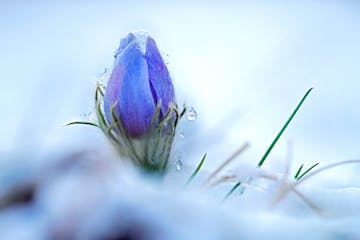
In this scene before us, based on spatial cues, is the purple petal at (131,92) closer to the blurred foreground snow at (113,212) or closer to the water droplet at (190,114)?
the water droplet at (190,114)

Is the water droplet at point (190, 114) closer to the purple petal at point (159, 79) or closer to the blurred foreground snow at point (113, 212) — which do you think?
the purple petal at point (159, 79)

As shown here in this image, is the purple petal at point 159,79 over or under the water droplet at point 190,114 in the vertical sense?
over

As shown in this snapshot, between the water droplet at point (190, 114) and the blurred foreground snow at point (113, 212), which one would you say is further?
the water droplet at point (190, 114)

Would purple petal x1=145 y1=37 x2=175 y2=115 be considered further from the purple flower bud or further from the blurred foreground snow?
the blurred foreground snow

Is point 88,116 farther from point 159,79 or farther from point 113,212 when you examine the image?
point 113,212

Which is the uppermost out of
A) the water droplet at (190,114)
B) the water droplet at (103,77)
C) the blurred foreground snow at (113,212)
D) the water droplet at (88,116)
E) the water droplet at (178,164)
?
the blurred foreground snow at (113,212)

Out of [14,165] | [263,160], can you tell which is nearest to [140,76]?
[263,160]

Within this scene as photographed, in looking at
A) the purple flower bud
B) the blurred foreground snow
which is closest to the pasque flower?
the purple flower bud

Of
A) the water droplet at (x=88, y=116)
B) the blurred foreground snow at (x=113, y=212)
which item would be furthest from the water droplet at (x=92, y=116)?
the blurred foreground snow at (x=113, y=212)

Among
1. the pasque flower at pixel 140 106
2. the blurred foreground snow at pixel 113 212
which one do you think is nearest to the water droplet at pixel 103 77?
the pasque flower at pixel 140 106
